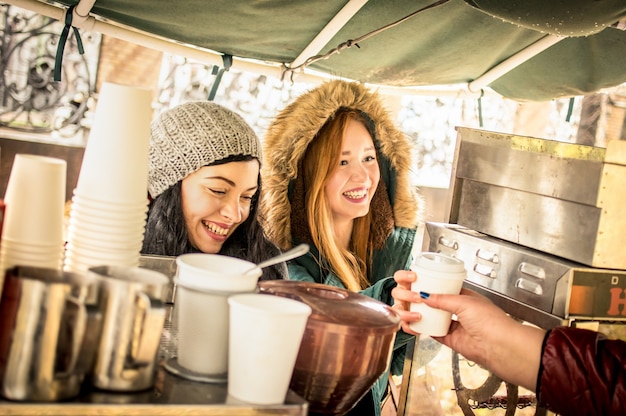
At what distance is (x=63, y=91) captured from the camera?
7605mm

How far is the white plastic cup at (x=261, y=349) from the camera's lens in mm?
1153

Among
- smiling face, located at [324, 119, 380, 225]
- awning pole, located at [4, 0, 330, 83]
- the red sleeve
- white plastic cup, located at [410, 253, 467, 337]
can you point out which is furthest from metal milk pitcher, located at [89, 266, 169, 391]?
smiling face, located at [324, 119, 380, 225]

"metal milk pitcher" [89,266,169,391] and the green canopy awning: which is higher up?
the green canopy awning

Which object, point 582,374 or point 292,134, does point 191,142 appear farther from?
point 582,374

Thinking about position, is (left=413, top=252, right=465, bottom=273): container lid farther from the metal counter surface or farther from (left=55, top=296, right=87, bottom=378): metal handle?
(left=55, top=296, right=87, bottom=378): metal handle

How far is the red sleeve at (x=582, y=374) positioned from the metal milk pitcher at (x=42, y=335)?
136 centimetres

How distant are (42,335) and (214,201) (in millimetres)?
1590

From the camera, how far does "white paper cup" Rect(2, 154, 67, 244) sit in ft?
4.10

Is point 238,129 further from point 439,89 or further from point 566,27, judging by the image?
point 439,89

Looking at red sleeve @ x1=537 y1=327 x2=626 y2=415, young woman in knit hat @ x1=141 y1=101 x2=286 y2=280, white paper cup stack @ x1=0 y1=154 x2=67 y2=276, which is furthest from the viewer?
young woman in knit hat @ x1=141 y1=101 x2=286 y2=280

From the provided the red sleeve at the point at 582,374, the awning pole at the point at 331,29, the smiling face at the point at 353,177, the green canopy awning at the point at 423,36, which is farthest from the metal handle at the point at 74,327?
the smiling face at the point at 353,177

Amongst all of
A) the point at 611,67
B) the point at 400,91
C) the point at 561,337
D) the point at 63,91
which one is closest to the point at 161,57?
the point at 63,91

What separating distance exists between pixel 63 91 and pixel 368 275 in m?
5.19

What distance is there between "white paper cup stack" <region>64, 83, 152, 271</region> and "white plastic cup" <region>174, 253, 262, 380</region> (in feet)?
0.55
